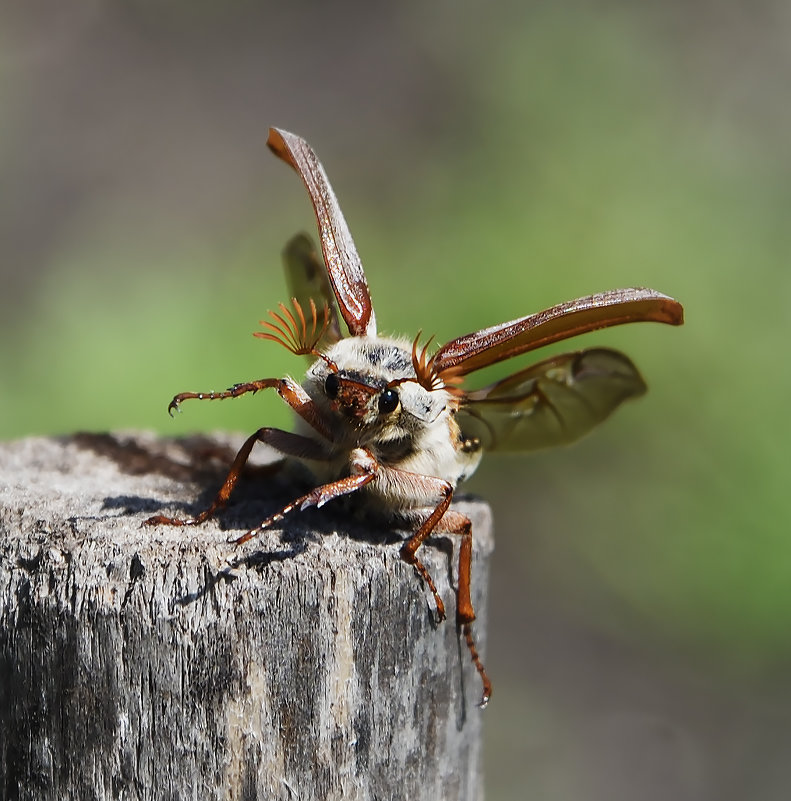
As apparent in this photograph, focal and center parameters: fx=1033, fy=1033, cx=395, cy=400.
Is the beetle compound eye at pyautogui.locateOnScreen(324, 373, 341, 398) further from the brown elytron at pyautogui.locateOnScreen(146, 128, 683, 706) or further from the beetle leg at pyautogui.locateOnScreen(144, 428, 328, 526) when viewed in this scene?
the beetle leg at pyautogui.locateOnScreen(144, 428, 328, 526)

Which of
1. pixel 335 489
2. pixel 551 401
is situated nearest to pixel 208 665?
pixel 335 489

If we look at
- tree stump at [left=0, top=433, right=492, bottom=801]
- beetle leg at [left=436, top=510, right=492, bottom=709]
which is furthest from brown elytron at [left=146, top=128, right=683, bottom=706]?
tree stump at [left=0, top=433, right=492, bottom=801]

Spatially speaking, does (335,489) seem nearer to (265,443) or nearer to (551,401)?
(265,443)

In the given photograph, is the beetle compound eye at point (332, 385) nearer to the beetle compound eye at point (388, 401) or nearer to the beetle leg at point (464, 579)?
the beetle compound eye at point (388, 401)

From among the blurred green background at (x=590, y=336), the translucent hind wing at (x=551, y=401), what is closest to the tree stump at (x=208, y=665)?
the translucent hind wing at (x=551, y=401)

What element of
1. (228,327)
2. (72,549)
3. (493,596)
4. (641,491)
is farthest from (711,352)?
(72,549)

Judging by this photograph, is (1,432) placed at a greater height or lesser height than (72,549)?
greater

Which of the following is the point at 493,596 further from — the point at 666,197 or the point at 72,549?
the point at 72,549

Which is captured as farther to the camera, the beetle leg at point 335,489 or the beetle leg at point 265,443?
the beetle leg at point 265,443
